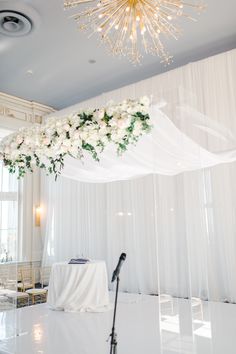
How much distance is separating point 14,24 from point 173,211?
4030 millimetres

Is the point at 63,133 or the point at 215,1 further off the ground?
the point at 215,1

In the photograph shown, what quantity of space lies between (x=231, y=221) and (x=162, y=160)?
2.76 m

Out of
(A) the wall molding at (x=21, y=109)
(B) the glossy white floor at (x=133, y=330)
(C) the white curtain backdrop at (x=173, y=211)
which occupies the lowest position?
(B) the glossy white floor at (x=133, y=330)

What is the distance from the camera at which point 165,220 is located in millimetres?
3230

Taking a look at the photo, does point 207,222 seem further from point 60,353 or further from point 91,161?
point 91,161

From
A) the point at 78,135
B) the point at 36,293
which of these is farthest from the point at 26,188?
the point at 78,135

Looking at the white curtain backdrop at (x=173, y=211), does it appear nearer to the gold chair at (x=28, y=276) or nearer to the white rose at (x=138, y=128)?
the white rose at (x=138, y=128)

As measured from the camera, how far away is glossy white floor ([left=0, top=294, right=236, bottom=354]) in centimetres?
282

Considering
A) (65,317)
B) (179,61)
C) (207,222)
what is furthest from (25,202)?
(207,222)

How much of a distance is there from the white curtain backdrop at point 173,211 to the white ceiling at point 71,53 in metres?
0.30

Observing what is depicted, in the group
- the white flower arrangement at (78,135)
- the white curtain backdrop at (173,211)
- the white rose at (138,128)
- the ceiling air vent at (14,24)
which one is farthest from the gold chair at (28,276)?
the white rose at (138,128)

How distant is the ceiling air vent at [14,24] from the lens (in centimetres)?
511

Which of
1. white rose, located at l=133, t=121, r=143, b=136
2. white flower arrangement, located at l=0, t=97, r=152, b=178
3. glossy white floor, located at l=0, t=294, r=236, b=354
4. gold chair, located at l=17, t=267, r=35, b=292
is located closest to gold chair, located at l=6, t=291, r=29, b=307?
glossy white floor, located at l=0, t=294, r=236, b=354

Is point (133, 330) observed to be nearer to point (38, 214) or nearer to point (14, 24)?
point (14, 24)
